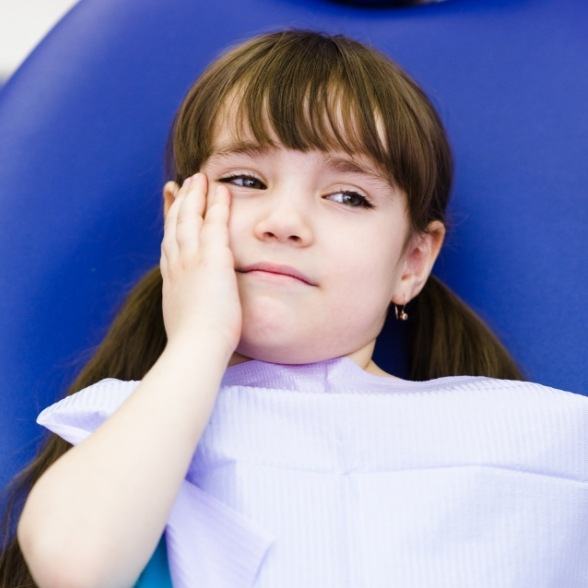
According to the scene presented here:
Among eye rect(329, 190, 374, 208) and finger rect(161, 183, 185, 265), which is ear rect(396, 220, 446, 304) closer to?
eye rect(329, 190, 374, 208)

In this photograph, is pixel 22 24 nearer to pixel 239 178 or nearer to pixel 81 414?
pixel 239 178

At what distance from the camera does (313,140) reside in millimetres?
807

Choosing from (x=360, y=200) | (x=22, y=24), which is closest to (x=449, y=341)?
(x=360, y=200)

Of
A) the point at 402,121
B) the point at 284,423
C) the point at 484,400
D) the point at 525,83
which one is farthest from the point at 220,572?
the point at 525,83

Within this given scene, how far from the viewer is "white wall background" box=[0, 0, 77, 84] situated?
1.73 m

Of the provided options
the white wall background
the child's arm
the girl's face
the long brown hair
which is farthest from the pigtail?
the white wall background

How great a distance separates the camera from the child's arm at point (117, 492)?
64 cm

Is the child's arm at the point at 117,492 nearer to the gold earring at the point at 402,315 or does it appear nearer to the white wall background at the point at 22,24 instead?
the gold earring at the point at 402,315

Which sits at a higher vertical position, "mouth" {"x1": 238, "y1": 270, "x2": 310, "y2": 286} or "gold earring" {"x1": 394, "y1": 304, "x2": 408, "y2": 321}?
"gold earring" {"x1": 394, "y1": 304, "x2": 408, "y2": 321}

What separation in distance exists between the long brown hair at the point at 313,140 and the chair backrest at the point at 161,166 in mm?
35

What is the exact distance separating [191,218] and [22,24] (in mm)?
1096

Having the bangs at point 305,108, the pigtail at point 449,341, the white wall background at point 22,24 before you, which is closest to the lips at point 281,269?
the bangs at point 305,108

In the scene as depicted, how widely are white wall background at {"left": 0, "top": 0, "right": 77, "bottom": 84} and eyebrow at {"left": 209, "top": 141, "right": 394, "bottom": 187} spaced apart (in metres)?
1.01

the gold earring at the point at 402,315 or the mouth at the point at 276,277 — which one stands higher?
the gold earring at the point at 402,315
